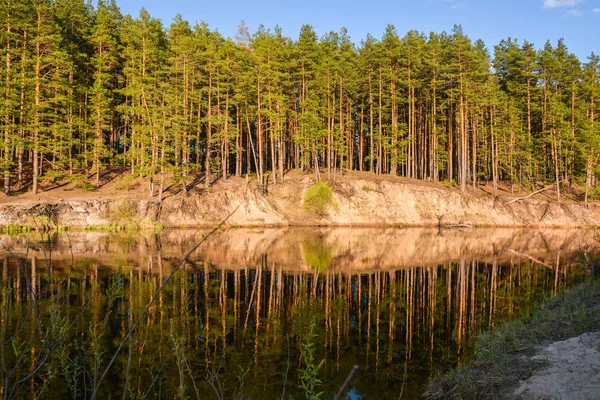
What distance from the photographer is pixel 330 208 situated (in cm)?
4266

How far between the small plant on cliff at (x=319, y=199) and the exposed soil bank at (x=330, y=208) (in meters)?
0.46

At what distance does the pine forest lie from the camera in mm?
37719

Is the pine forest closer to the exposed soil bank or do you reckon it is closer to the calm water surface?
the exposed soil bank

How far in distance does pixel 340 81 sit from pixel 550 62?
31.1 metres

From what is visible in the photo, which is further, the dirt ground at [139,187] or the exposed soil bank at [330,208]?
the dirt ground at [139,187]

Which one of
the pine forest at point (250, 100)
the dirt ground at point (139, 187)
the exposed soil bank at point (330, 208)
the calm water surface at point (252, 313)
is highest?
the pine forest at point (250, 100)

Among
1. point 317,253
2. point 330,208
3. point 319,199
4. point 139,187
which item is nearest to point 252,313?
point 317,253

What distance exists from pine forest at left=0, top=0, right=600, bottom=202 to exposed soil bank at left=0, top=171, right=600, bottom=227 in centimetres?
225

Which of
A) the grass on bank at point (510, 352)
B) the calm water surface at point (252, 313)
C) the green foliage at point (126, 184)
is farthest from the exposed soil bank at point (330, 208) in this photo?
the grass on bank at point (510, 352)

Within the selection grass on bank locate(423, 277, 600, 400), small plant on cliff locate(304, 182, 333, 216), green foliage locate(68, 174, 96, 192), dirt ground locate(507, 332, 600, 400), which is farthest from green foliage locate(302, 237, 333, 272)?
green foliage locate(68, 174, 96, 192)

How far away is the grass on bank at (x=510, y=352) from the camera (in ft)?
20.8

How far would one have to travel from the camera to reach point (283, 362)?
28.1 feet

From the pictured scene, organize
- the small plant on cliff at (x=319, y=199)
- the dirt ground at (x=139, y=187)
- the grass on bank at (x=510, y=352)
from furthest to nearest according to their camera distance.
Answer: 1. the small plant on cliff at (x=319, y=199)
2. the dirt ground at (x=139, y=187)
3. the grass on bank at (x=510, y=352)

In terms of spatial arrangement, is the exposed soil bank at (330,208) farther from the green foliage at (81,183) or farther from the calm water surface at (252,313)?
the calm water surface at (252,313)
